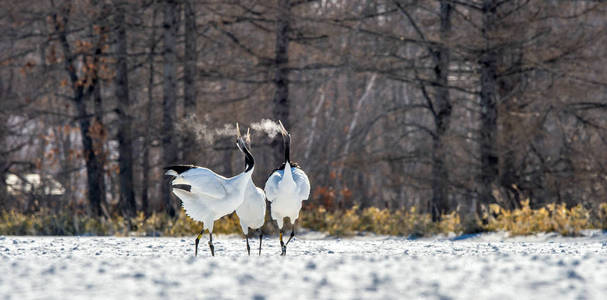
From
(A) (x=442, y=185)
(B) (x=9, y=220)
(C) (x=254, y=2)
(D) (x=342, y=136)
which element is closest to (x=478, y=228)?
(A) (x=442, y=185)

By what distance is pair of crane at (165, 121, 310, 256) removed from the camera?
8.55m

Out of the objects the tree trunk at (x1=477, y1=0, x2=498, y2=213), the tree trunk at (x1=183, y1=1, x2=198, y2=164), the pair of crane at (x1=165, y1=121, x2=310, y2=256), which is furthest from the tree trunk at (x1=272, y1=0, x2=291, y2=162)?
the pair of crane at (x1=165, y1=121, x2=310, y2=256)

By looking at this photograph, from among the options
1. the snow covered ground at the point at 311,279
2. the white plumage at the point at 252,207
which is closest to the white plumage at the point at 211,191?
the white plumage at the point at 252,207

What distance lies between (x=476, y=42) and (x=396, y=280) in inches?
472

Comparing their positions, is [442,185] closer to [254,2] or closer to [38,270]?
[254,2]

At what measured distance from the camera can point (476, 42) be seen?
54.2 ft

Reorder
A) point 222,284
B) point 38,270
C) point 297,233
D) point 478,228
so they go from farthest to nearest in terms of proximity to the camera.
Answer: point 297,233 → point 478,228 → point 38,270 → point 222,284

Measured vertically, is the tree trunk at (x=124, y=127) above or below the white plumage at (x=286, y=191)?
above

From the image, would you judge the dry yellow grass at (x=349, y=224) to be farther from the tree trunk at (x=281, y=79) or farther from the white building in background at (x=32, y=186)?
the white building in background at (x=32, y=186)

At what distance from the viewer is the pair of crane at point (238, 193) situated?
8.55 metres

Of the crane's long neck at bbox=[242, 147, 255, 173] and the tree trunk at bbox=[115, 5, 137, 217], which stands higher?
the tree trunk at bbox=[115, 5, 137, 217]

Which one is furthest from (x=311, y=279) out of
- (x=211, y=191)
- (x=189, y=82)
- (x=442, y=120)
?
(x=189, y=82)

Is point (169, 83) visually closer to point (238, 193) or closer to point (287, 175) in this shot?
point (287, 175)

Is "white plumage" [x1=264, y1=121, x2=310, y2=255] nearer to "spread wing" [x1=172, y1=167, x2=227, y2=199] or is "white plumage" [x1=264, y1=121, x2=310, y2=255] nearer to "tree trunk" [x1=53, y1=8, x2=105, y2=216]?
"spread wing" [x1=172, y1=167, x2=227, y2=199]
